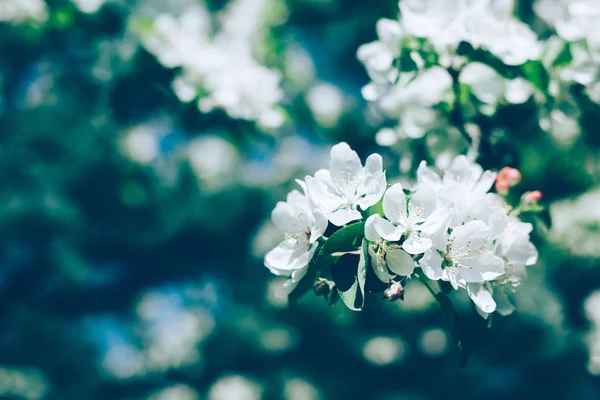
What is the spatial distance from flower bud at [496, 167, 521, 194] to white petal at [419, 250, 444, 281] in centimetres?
45

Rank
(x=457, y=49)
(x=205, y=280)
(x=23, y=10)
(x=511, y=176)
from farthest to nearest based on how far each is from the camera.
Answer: (x=205, y=280) → (x=23, y=10) → (x=457, y=49) → (x=511, y=176)

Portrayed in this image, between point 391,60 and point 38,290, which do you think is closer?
point 391,60

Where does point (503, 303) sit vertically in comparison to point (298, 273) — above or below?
below

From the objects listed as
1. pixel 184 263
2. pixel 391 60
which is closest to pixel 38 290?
pixel 184 263

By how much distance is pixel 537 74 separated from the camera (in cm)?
170

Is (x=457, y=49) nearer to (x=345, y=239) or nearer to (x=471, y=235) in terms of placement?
(x=471, y=235)

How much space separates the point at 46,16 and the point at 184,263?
3010mm

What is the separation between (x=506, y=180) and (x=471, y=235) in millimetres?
379

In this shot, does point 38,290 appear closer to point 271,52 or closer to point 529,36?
point 271,52

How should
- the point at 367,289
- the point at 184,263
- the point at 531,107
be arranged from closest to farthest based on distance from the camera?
the point at 367,289, the point at 531,107, the point at 184,263

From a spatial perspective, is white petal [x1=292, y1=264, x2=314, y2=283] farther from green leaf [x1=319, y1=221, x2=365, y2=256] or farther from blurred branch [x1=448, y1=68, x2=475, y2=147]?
blurred branch [x1=448, y1=68, x2=475, y2=147]

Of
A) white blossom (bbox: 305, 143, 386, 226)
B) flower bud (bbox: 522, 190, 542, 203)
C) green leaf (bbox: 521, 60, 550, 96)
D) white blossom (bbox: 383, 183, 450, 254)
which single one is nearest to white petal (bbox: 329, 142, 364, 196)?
white blossom (bbox: 305, 143, 386, 226)

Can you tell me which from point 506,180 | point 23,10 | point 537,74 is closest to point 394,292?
point 506,180

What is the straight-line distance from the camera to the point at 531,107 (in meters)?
1.77
